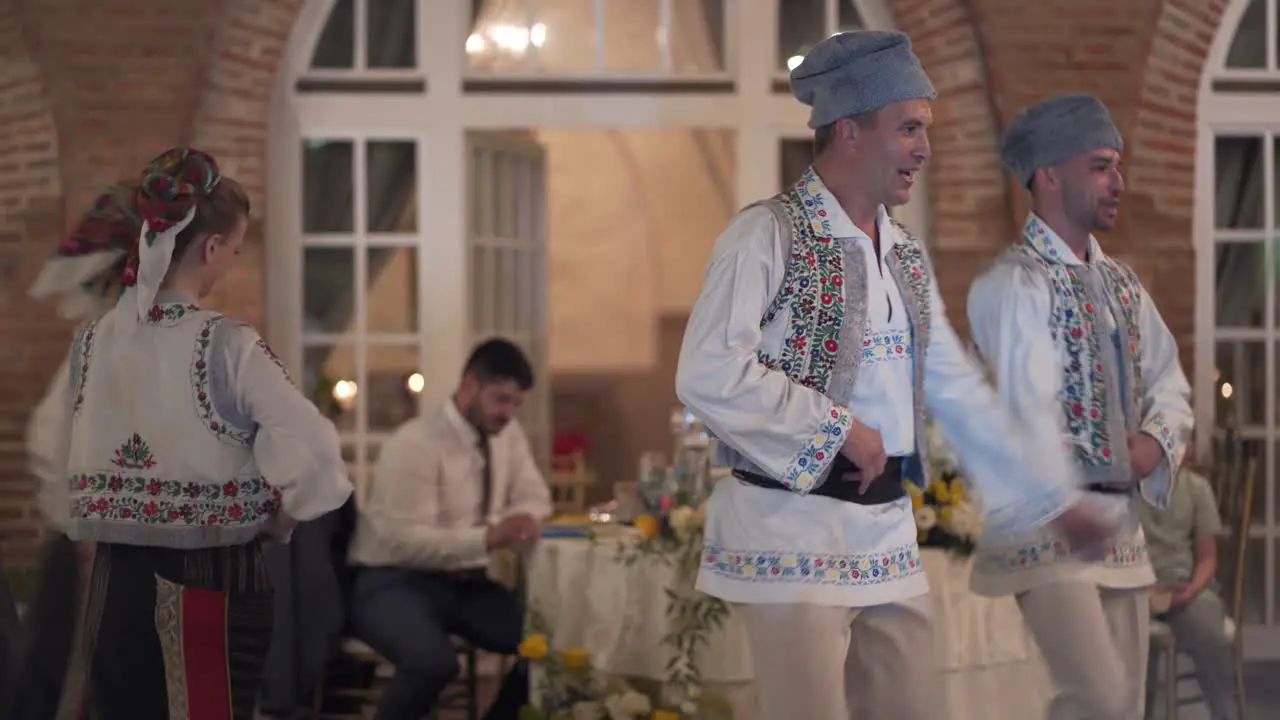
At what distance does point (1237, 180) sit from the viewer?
6352 millimetres

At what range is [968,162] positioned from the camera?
19.8 feet

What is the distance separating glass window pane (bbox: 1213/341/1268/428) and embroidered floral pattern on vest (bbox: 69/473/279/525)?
4.52 meters

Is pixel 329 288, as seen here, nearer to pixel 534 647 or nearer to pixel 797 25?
pixel 797 25

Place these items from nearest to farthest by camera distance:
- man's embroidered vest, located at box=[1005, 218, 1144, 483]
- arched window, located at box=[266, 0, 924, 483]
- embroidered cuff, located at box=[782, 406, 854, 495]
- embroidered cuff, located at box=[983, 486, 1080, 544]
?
embroidered cuff, located at box=[782, 406, 854, 495] < embroidered cuff, located at box=[983, 486, 1080, 544] < man's embroidered vest, located at box=[1005, 218, 1144, 483] < arched window, located at box=[266, 0, 924, 483]

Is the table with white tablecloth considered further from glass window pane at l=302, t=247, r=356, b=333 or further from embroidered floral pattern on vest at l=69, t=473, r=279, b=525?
glass window pane at l=302, t=247, r=356, b=333

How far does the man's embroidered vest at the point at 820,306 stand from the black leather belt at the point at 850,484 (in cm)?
7

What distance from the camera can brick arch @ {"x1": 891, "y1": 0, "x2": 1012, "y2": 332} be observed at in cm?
600

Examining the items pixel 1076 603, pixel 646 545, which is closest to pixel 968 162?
pixel 646 545

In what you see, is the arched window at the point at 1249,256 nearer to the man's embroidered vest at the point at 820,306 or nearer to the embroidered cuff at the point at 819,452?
the man's embroidered vest at the point at 820,306

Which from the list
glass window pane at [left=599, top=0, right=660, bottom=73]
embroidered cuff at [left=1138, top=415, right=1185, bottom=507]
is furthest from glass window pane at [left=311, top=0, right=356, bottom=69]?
embroidered cuff at [left=1138, top=415, right=1185, bottom=507]

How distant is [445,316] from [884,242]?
12.3ft

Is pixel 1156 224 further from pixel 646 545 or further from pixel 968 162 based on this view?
pixel 646 545

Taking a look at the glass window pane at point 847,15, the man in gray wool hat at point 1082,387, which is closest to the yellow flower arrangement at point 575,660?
the man in gray wool hat at point 1082,387

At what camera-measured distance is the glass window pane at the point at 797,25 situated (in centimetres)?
632
